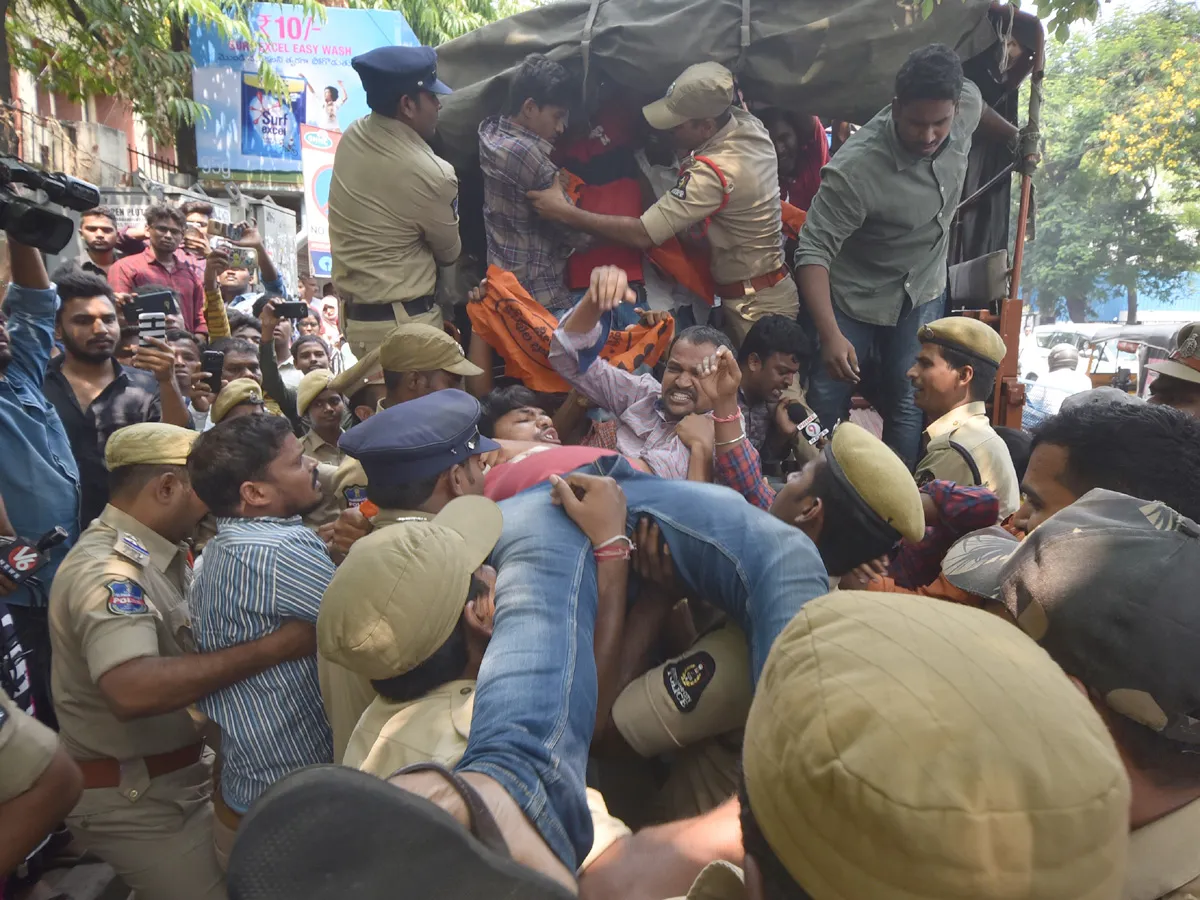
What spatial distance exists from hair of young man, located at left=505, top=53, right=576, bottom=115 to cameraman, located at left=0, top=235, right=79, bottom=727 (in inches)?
85.2

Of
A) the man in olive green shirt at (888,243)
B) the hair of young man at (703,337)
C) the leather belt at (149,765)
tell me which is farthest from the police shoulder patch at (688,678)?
the man in olive green shirt at (888,243)

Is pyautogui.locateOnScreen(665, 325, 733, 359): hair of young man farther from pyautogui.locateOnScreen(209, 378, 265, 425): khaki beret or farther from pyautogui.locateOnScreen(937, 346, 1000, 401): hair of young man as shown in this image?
pyautogui.locateOnScreen(209, 378, 265, 425): khaki beret

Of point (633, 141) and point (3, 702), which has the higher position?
point (633, 141)

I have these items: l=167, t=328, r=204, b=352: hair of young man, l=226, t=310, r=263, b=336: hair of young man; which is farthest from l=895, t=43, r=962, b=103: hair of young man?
l=226, t=310, r=263, b=336: hair of young man

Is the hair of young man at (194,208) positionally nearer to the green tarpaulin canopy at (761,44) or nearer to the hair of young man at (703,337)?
the green tarpaulin canopy at (761,44)

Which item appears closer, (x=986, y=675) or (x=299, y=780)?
(x=986, y=675)

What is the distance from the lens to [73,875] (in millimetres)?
2889

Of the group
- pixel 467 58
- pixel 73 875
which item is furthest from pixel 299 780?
pixel 467 58

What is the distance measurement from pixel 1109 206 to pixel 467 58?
28282mm

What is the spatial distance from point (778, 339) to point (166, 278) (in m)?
4.79

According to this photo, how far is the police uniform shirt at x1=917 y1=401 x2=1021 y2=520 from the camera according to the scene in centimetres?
274

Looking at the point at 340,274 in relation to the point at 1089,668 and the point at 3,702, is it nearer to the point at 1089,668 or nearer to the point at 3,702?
the point at 3,702

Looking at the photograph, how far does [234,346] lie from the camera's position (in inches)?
185

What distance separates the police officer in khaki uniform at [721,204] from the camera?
3.61 metres
